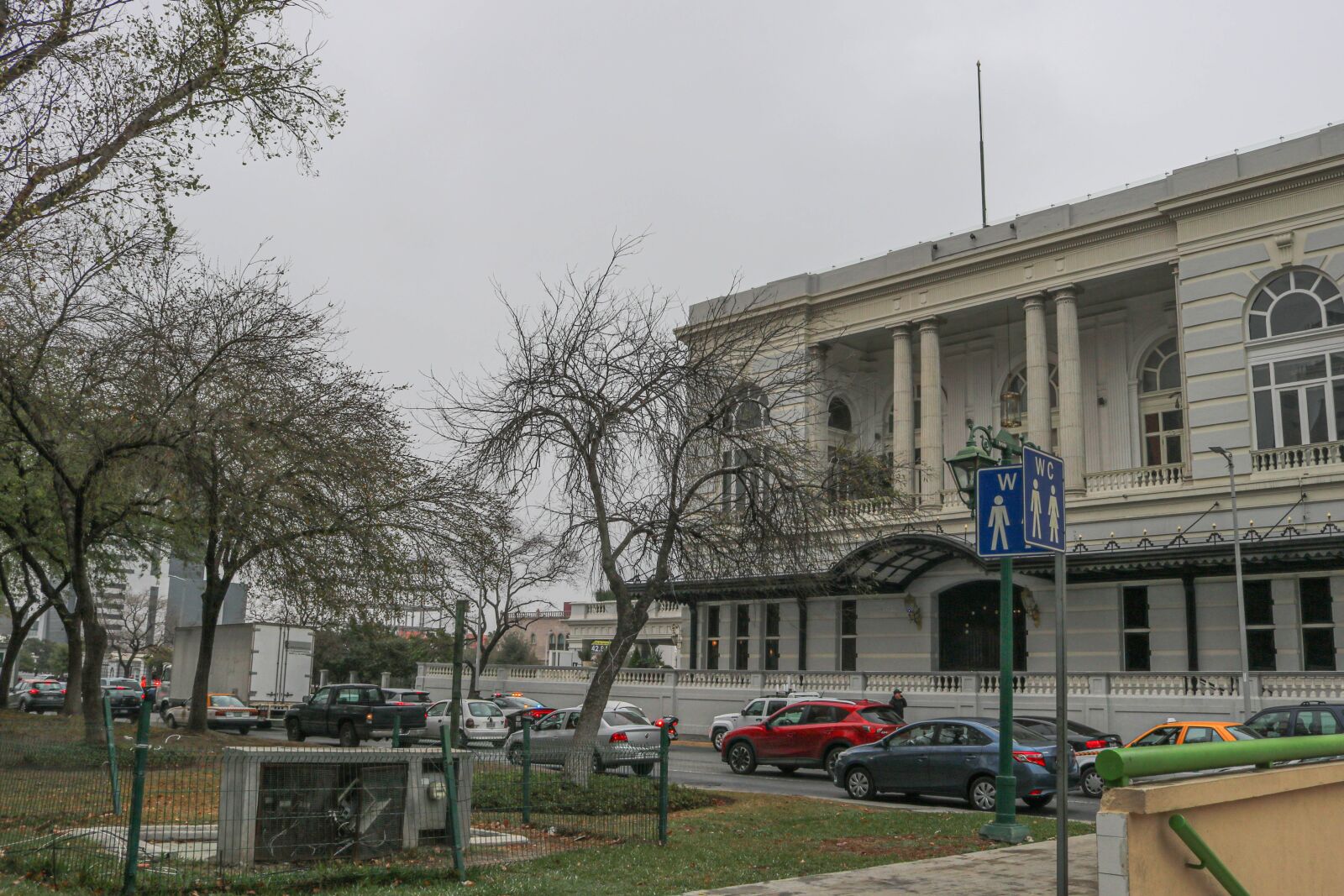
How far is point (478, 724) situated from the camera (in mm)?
33656

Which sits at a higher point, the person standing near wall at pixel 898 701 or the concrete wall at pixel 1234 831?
the concrete wall at pixel 1234 831

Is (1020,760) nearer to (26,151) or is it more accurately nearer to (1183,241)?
(26,151)

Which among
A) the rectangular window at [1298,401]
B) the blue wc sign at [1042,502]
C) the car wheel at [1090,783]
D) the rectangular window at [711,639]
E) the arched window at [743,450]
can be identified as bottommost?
the car wheel at [1090,783]

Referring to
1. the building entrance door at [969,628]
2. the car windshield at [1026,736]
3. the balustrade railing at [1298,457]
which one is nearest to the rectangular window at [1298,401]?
the balustrade railing at [1298,457]

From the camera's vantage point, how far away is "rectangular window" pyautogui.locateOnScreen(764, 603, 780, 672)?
4375 cm

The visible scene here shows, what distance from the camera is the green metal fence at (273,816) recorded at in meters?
10.0

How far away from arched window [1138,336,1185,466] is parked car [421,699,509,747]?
2197 cm

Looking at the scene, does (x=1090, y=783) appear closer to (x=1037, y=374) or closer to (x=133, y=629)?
(x=1037, y=374)

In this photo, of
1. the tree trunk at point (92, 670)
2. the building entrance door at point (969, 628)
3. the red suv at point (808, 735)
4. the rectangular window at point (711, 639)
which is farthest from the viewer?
the rectangular window at point (711, 639)

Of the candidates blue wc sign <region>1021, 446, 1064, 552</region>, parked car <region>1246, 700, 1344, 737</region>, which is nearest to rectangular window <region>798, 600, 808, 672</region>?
parked car <region>1246, 700, 1344, 737</region>

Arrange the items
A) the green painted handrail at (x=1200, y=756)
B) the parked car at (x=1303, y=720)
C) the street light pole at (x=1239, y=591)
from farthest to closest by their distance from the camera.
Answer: the street light pole at (x=1239, y=591) < the parked car at (x=1303, y=720) < the green painted handrail at (x=1200, y=756)

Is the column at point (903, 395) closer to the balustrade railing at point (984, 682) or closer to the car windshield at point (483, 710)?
the balustrade railing at point (984, 682)

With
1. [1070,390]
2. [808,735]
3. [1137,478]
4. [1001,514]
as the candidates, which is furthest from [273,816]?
[1070,390]

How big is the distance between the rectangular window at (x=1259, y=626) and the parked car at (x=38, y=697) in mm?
43148
